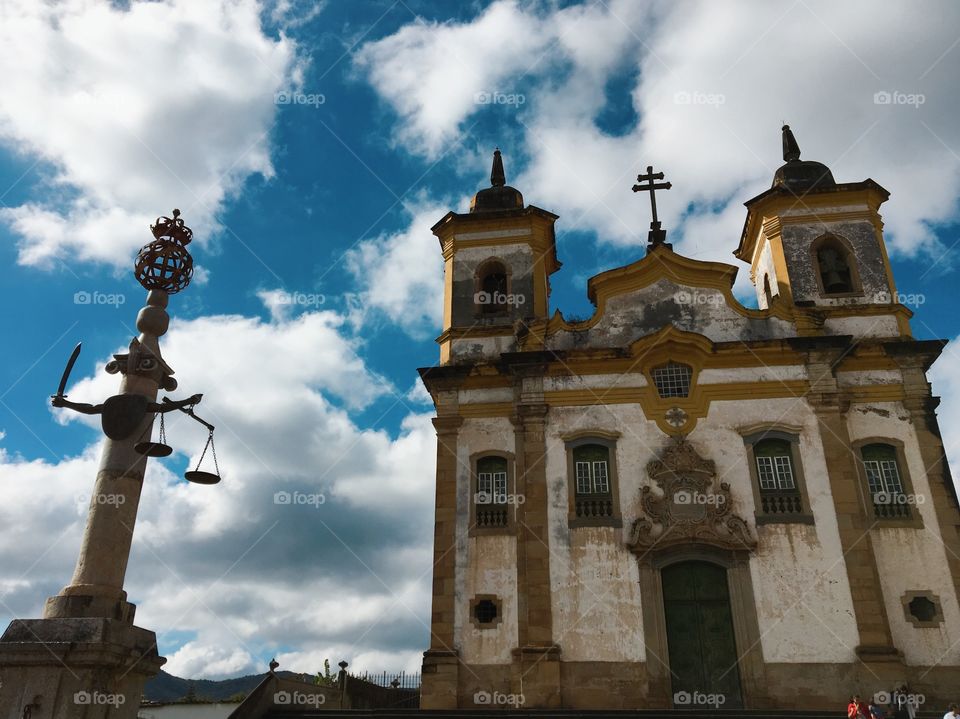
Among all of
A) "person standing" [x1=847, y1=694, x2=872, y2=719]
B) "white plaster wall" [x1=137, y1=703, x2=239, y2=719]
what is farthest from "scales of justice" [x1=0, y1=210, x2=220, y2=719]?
"white plaster wall" [x1=137, y1=703, x2=239, y2=719]

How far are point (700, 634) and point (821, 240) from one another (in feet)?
31.1

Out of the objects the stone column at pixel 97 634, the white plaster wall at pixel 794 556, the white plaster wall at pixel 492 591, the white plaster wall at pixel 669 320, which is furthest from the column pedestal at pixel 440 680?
the white plaster wall at pixel 669 320

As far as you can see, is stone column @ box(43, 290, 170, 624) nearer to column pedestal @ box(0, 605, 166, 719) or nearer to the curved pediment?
column pedestal @ box(0, 605, 166, 719)

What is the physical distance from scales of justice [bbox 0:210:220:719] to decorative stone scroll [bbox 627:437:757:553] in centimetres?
848

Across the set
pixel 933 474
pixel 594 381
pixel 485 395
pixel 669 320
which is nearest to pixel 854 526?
pixel 933 474

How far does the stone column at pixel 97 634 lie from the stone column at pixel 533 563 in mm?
7345

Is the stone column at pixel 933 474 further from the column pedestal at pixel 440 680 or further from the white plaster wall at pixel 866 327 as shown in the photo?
the column pedestal at pixel 440 680

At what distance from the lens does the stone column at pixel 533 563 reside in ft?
46.1

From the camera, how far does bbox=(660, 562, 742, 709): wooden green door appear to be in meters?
14.0

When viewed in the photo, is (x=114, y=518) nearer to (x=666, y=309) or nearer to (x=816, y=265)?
(x=666, y=309)

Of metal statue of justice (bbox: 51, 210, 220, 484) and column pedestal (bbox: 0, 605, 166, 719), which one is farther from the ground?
metal statue of justice (bbox: 51, 210, 220, 484)

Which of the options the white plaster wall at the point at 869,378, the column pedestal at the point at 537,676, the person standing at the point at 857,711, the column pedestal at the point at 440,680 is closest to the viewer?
the person standing at the point at 857,711

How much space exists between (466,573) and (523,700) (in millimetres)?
2539

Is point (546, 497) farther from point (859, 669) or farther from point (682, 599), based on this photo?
point (859, 669)
